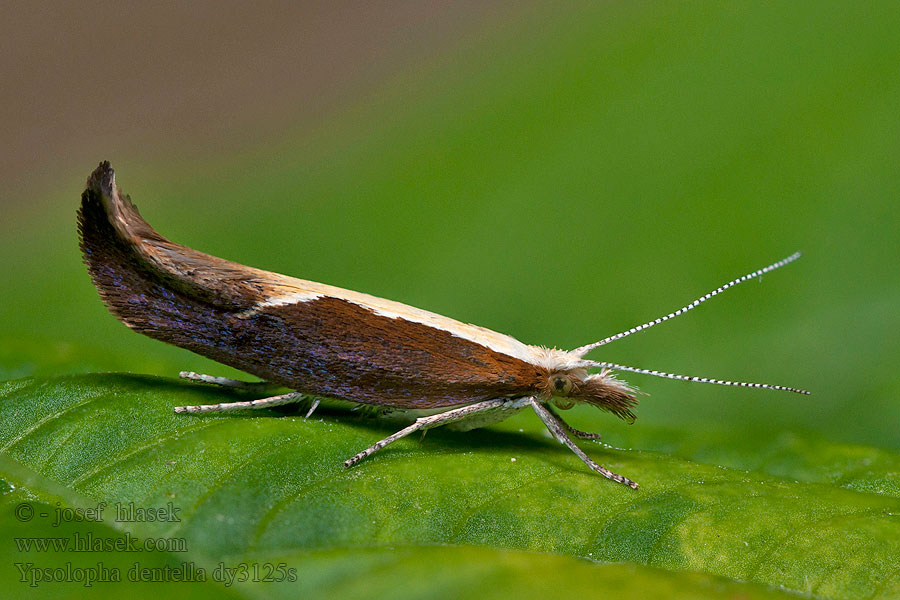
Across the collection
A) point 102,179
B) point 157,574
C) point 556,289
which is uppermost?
point 102,179

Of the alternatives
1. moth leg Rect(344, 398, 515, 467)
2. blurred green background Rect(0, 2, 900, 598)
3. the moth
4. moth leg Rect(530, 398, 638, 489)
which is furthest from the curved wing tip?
moth leg Rect(530, 398, 638, 489)

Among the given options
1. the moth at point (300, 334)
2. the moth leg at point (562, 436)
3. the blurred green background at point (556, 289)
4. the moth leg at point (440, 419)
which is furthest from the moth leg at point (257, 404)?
the moth leg at point (562, 436)

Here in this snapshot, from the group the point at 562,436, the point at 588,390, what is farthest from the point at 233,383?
the point at 588,390

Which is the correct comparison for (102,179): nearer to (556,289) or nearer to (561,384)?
(561,384)

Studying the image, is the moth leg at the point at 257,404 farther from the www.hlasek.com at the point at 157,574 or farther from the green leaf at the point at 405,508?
the www.hlasek.com at the point at 157,574

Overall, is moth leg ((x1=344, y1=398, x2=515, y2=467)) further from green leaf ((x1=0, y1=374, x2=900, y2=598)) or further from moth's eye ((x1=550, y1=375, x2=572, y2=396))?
moth's eye ((x1=550, y1=375, x2=572, y2=396))

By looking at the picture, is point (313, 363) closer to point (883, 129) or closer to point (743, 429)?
point (743, 429)
